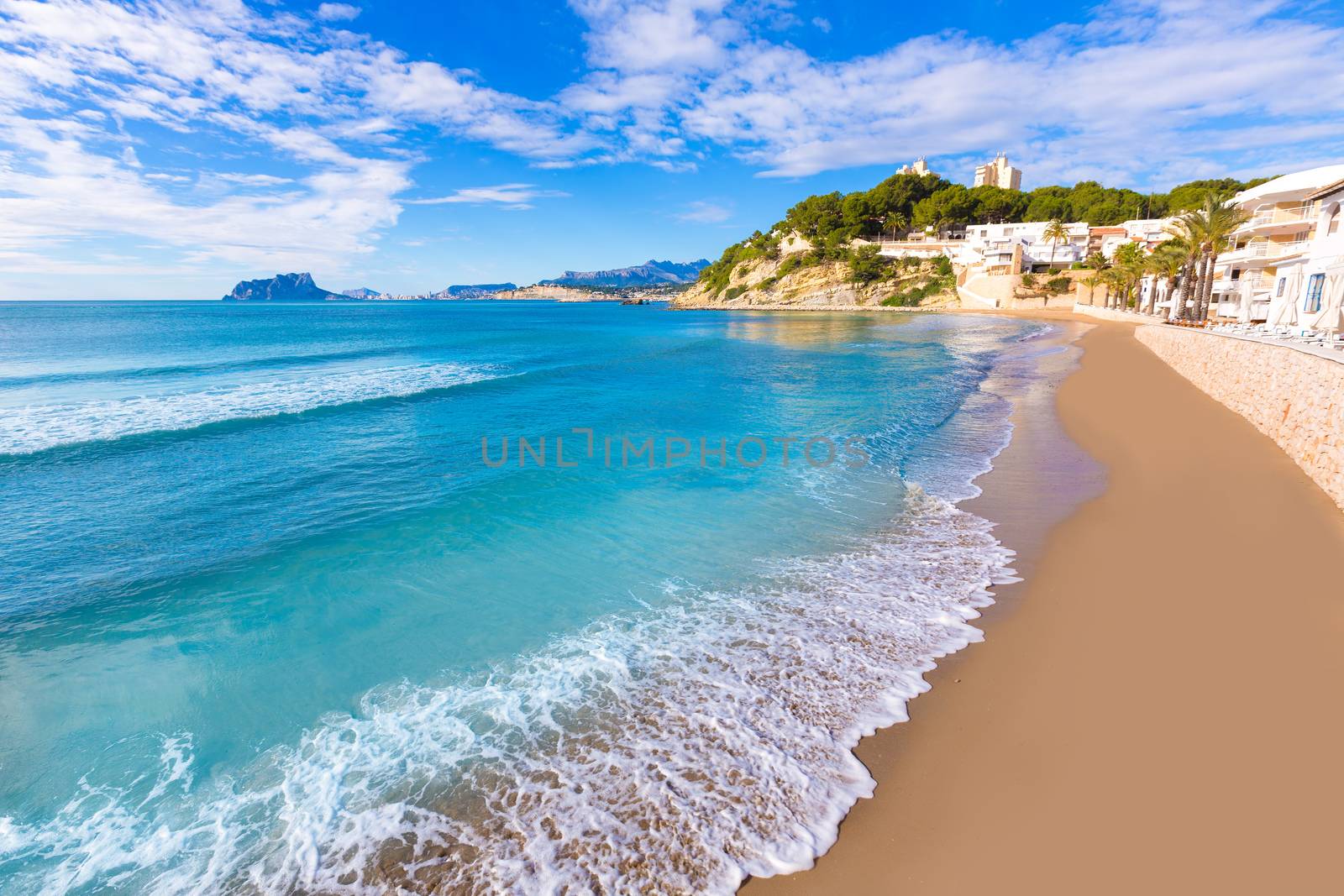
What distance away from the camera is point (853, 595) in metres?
7.37

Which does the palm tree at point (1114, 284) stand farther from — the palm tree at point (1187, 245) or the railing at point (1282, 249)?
the palm tree at point (1187, 245)

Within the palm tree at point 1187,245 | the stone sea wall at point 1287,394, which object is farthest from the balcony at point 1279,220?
the stone sea wall at point 1287,394

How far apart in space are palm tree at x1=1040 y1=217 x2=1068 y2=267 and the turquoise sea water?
91612 millimetres

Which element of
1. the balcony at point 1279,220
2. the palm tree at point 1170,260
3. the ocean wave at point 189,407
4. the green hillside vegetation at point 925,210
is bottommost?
the ocean wave at point 189,407

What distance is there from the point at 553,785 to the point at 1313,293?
34987 millimetres

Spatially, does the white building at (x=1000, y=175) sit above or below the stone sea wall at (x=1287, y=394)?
above

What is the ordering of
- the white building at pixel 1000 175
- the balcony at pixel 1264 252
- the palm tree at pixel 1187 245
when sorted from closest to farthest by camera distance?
the balcony at pixel 1264 252
the palm tree at pixel 1187 245
the white building at pixel 1000 175

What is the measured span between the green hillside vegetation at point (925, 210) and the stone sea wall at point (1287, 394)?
91.6 metres

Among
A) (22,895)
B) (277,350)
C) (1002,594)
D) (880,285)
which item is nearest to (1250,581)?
(1002,594)

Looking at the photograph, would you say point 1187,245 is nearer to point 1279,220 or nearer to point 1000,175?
point 1279,220

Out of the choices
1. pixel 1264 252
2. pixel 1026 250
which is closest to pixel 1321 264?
pixel 1264 252

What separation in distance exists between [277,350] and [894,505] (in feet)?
141

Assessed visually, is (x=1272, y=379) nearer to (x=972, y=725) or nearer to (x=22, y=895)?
(x=972, y=725)

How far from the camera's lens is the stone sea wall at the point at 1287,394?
9.94 m
